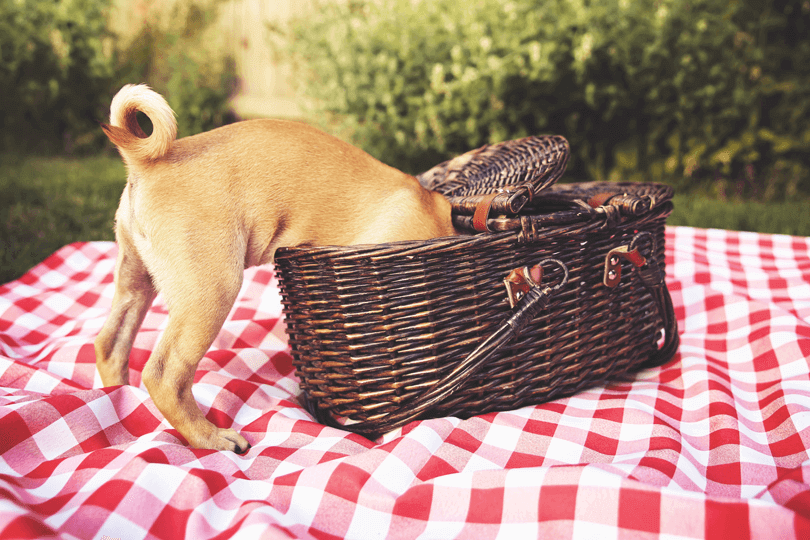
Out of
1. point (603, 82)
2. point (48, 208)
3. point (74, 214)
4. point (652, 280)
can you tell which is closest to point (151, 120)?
point (652, 280)

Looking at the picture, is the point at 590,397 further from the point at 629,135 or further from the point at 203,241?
the point at 629,135

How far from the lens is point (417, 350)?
1.24m

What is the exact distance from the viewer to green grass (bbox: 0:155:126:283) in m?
2.58

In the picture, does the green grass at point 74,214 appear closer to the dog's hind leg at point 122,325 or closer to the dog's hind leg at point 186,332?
the dog's hind leg at point 122,325

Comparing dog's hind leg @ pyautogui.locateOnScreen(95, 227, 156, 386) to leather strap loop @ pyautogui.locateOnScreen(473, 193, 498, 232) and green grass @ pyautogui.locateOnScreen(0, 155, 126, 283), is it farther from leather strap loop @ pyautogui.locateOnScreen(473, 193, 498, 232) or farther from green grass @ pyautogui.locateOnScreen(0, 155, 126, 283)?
green grass @ pyautogui.locateOnScreen(0, 155, 126, 283)

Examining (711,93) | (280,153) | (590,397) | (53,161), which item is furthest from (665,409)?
(53,161)

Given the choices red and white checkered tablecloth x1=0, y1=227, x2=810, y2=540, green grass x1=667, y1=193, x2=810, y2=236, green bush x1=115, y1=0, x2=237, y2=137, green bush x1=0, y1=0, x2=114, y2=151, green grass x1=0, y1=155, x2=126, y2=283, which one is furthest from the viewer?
green bush x1=115, y1=0, x2=237, y2=137

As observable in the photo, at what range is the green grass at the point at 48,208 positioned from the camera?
8.48 ft

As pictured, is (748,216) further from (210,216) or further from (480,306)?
(210,216)

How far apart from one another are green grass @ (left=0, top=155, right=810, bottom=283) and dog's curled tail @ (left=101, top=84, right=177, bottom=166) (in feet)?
5.26

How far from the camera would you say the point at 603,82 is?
12.0 feet

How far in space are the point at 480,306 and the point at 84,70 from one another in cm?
532

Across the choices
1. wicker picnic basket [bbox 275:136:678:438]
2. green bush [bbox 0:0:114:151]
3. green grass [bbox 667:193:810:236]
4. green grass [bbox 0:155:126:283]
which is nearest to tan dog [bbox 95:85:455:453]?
wicker picnic basket [bbox 275:136:678:438]

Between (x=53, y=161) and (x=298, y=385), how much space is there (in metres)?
3.95
